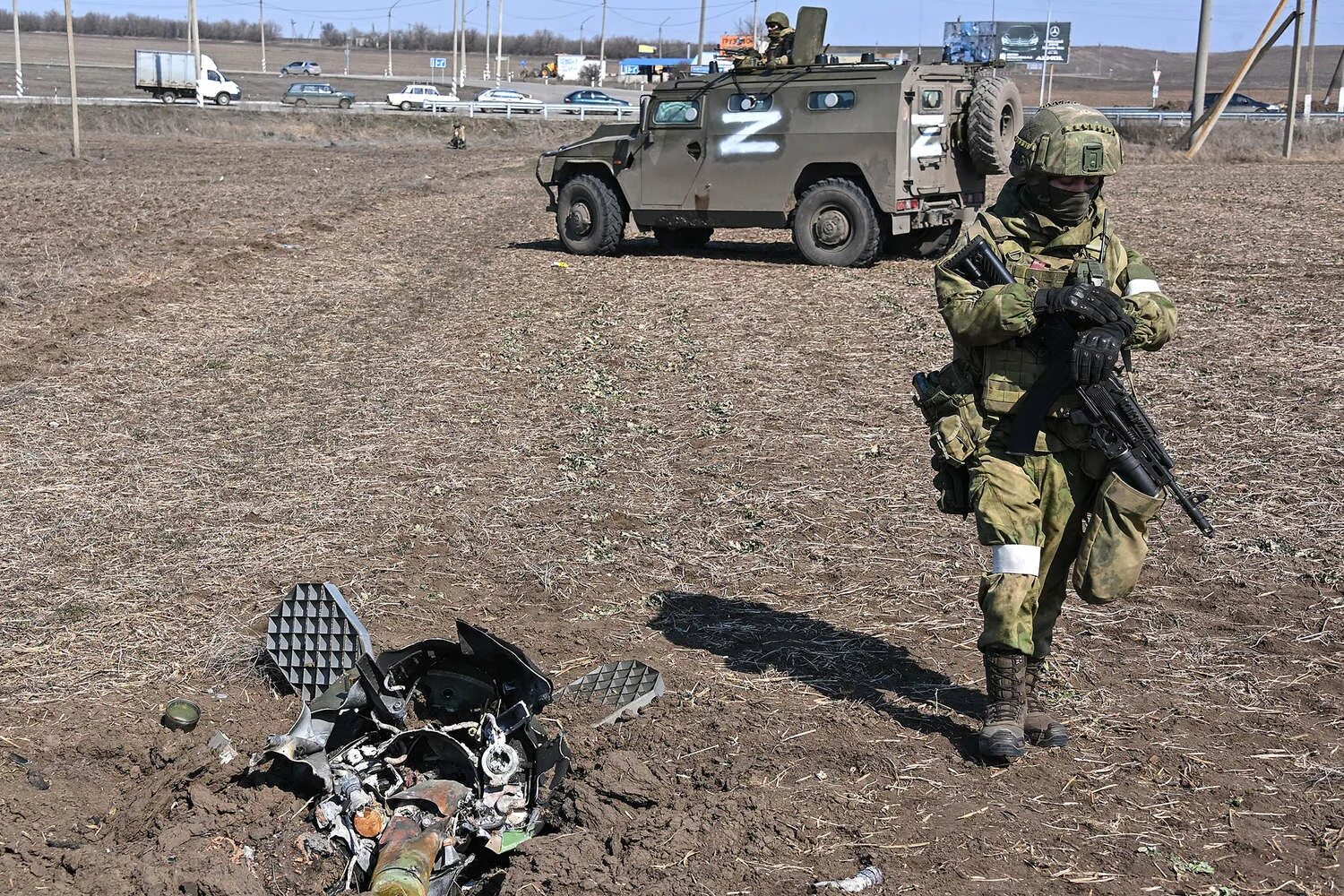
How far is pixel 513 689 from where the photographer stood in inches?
148

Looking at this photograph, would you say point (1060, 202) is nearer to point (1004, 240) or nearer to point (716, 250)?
point (1004, 240)

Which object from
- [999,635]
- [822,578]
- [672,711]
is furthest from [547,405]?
[999,635]

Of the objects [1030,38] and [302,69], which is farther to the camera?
[1030,38]

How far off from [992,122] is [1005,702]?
10080 millimetres

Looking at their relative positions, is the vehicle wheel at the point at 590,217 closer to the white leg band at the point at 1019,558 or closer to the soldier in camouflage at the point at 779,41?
the soldier in camouflage at the point at 779,41

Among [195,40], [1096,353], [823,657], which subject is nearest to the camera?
[1096,353]

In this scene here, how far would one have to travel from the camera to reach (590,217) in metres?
14.5

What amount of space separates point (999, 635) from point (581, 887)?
4.51ft

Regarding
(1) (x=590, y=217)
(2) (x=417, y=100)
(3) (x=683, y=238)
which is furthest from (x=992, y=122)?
(2) (x=417, y=100)

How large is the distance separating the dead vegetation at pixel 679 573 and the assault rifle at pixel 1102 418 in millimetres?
807

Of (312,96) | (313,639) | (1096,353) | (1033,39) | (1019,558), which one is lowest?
(313,639)

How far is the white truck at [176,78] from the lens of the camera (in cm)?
4591

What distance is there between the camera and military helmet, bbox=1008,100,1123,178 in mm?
3627

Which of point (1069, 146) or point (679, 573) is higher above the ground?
point (1069, 146)
